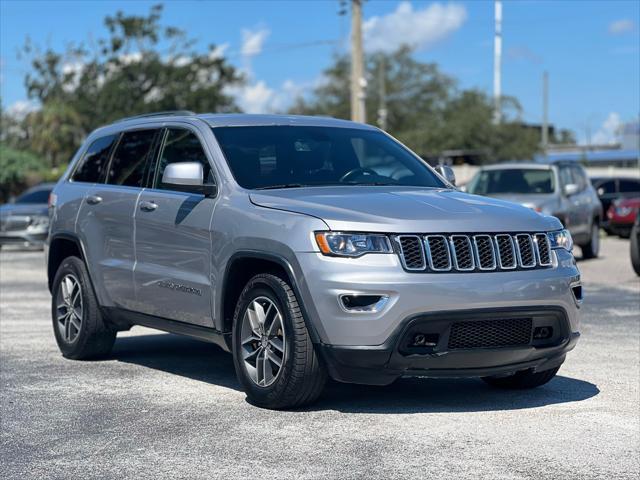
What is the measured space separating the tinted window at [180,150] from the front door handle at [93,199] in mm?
760

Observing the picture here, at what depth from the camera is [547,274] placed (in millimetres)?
6629

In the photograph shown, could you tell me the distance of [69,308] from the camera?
9016 mm

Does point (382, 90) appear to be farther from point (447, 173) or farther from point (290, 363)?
point (290, 363)

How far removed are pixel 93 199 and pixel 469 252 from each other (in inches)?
138

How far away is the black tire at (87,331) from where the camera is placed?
28.5ft

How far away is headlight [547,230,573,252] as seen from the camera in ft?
22.5

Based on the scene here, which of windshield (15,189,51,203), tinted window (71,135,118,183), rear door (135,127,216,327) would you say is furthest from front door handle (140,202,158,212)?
windshield (15,189,51,203)

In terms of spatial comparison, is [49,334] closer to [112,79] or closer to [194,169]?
[194,169]

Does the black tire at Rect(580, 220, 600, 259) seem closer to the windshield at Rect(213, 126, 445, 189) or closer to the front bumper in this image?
the windshield at Rect(213, 126, 445, 189)

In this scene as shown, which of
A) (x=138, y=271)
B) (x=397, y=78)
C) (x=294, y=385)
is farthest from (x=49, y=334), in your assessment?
(x=397, y=78)

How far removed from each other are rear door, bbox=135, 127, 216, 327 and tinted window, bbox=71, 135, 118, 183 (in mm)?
962

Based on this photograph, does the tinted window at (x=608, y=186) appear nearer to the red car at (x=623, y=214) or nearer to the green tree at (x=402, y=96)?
the red car at (x=623, y=214)

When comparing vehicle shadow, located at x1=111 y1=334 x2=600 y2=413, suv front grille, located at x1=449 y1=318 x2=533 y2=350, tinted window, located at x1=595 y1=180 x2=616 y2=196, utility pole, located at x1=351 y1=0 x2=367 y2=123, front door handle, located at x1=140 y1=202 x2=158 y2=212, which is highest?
utility pole, located at x1=351 y1=0 x2=367 y2=123

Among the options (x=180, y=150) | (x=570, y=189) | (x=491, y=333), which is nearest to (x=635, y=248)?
(x=570, y=189)
